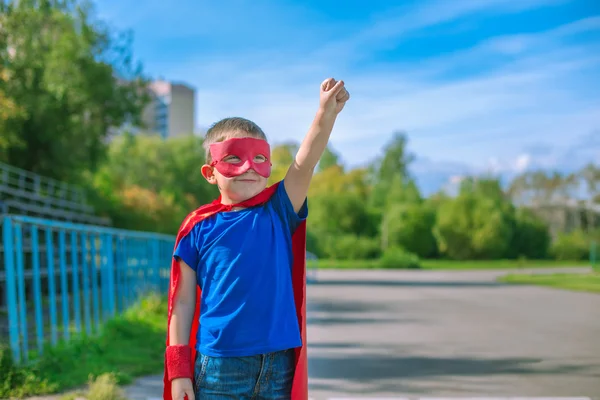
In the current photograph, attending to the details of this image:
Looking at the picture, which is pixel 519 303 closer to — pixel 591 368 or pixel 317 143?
pixel 591 368

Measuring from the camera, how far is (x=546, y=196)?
8262cm

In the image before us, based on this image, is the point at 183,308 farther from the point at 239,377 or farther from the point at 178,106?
the point at 178,106

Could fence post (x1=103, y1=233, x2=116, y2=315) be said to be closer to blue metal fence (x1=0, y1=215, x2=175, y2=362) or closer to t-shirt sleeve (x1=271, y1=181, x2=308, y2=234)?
blue metal fence (x1=0, y1=215, x2=175, y2=362)

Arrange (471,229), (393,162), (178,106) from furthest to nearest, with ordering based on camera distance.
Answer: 1. (178,106)
2. (393,162)
3. (471,229)

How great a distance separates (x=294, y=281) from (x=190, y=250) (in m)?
0.43

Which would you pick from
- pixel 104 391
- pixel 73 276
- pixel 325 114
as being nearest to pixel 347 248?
pixel 73 276

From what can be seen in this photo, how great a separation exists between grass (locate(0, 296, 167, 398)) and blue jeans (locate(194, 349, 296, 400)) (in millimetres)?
3222

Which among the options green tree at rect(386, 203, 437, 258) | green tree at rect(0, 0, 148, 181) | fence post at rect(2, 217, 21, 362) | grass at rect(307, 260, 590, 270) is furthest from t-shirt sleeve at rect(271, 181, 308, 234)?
green tree at rect(386, 203, 437, 258)

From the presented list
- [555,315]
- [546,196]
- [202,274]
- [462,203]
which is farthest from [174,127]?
[202,274]

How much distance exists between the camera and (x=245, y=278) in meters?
2.71

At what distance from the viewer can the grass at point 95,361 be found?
5.94m

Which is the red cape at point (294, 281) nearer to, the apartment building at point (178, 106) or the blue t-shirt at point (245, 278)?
the blue t-shirt at point (245, 278)

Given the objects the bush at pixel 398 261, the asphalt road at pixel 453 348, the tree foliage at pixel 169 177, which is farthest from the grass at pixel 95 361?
the bush at pixel 398 261

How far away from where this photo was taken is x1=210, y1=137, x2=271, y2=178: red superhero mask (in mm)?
2857
